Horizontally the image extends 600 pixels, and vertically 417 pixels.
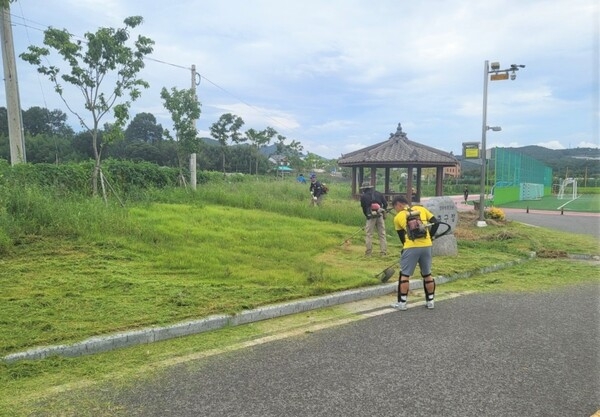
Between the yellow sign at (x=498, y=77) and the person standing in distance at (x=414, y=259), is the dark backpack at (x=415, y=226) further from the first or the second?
the yellow sign at (x=498, y=77)

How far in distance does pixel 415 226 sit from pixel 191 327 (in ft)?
9.23

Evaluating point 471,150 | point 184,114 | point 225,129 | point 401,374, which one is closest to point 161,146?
point 225,129

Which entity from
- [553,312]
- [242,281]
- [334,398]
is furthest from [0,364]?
[553,312]

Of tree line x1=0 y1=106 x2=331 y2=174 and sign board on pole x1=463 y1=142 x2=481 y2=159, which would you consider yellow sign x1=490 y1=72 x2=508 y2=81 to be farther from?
tree line x1=0 y1=106 x2=331 y2=174

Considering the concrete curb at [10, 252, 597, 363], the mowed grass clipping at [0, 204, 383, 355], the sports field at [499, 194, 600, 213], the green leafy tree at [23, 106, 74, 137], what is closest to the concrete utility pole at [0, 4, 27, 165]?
the mowed grass clipping at [0, 204, 383, 355]

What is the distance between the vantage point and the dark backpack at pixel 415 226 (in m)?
5.16

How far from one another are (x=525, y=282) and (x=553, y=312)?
5.87 ft

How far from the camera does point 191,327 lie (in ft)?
13.9

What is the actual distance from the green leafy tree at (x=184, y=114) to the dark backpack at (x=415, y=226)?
12.8m

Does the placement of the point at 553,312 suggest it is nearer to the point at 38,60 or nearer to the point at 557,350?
the point at 557,350

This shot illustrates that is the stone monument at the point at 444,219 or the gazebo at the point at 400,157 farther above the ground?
the gazebo at the point at 400,157

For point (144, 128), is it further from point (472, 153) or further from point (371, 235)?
point (371, 235)

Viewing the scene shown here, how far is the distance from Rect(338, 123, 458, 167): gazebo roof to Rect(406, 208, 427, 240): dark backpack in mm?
14128

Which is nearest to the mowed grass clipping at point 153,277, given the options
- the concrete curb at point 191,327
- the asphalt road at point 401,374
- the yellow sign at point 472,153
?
the concrete curb at point 191,327
